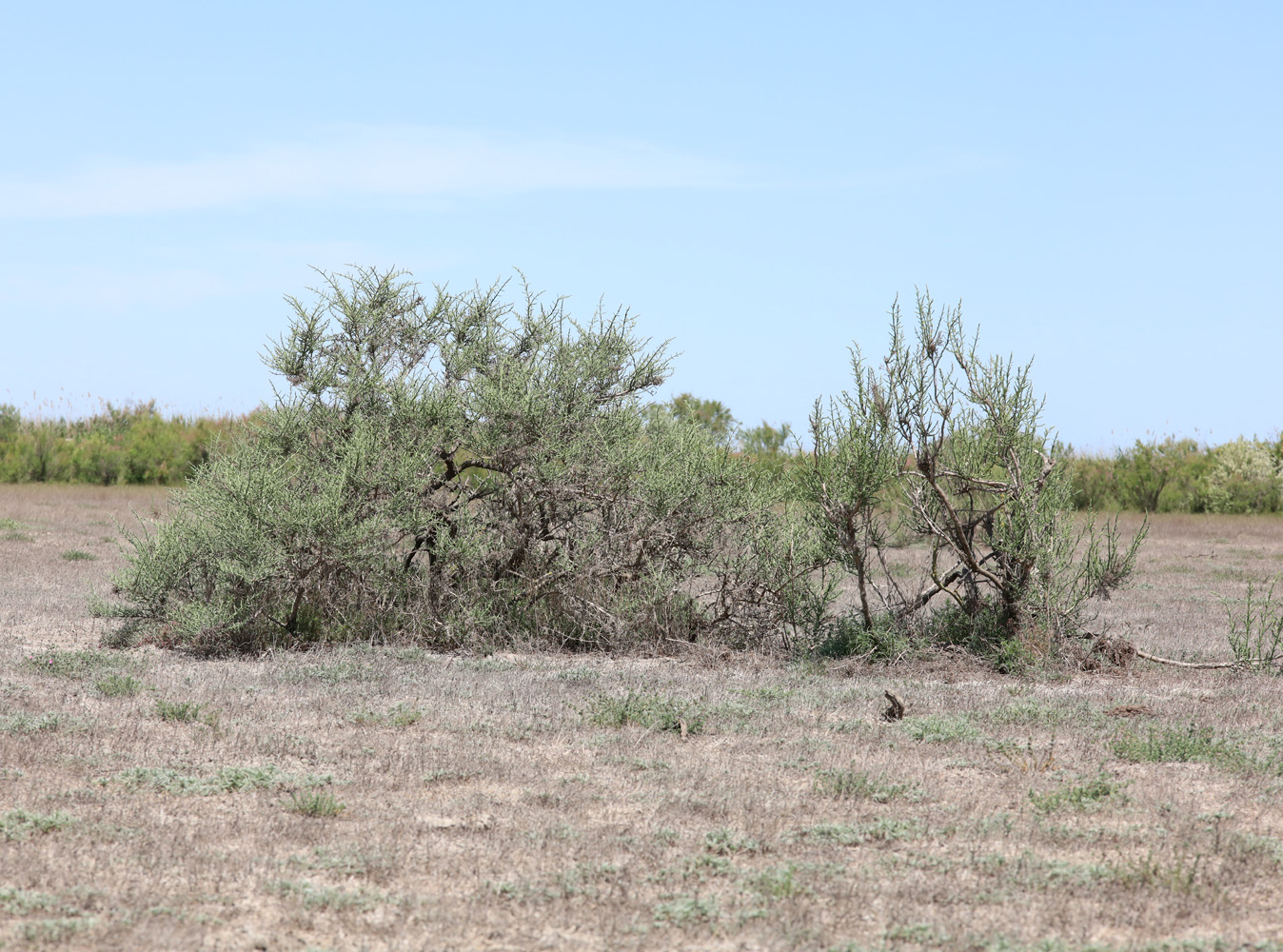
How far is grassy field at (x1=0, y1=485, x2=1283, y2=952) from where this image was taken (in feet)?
14.1

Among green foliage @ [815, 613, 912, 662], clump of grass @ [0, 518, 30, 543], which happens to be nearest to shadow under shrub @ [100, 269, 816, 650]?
green foliage @ [815, 613, 912, 662]

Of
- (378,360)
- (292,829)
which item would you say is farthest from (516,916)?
(378,360)

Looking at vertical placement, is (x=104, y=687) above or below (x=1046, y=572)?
below

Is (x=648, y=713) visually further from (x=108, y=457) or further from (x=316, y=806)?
(x=108, y=457)

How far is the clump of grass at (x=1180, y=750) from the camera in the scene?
6512 millimetres

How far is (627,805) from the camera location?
565cm

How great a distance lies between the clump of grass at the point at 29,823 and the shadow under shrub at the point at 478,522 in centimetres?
450

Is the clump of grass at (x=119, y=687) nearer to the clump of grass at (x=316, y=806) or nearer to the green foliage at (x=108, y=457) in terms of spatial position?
the clump of grass at (x=316, y=806)

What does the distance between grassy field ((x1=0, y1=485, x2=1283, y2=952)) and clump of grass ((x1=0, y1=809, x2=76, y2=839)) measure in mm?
16

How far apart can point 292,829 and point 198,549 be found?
204 inches

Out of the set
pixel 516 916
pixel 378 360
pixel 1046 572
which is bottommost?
pixel 516 916

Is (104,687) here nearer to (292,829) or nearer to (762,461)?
(292,829)

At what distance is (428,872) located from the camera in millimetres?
4723

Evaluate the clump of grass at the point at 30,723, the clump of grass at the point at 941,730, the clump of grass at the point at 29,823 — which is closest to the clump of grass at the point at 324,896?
the clump of grass at the point at 29,823
